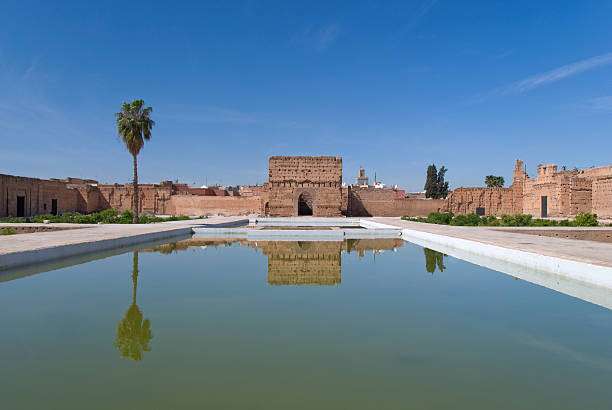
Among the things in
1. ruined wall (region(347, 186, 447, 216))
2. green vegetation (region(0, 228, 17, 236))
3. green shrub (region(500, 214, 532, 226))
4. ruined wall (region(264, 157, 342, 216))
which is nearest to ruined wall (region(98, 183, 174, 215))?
ruined wall (region(264, 157, 342, 216))

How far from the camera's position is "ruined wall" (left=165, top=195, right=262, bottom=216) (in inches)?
1350

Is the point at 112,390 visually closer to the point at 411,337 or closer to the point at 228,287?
the point at 411,337

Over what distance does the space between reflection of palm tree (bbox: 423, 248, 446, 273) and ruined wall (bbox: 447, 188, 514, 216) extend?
23.6m

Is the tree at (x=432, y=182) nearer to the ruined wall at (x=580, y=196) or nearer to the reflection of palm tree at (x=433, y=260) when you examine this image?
the ruined wall at (x=580, y=196)

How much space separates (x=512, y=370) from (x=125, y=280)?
5.46 meters

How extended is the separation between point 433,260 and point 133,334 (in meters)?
6.73

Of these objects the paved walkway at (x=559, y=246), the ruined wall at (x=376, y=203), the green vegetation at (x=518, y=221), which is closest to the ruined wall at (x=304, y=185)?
the ruined wall at (x=376, y=203)

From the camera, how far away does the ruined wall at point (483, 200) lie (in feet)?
107

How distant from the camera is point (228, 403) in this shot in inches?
108

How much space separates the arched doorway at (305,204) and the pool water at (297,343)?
2426 cm

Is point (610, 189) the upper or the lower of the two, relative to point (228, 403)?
upper

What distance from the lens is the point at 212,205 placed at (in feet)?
113

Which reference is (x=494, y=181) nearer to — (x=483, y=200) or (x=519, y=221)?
(x=483, y=200)

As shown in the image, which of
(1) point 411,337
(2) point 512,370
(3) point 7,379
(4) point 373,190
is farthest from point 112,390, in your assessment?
(4) point 373,190
